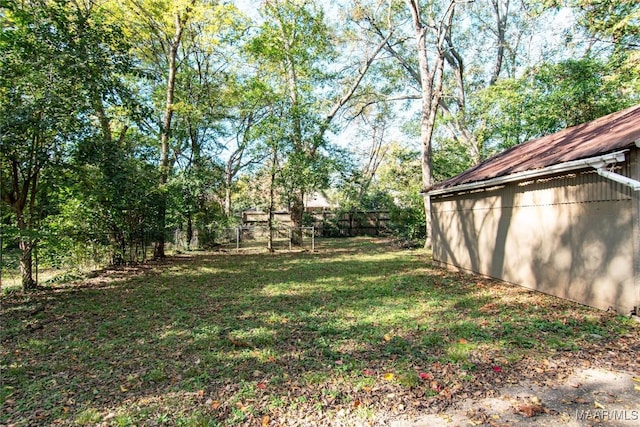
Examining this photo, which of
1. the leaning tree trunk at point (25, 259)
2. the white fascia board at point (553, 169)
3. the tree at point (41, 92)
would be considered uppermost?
the tree at point (41, 92)

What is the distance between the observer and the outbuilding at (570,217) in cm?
446

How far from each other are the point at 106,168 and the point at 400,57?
14751 millimetres

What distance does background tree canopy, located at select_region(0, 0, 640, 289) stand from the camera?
6.27 m

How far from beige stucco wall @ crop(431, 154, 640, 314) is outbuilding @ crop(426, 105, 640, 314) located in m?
0.01

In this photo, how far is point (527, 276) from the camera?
20.8ft

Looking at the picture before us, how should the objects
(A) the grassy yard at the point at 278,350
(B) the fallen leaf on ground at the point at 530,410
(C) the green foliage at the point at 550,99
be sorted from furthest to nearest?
(C) the green foliage at the point at 550,99 < (A) the grassy yard at the point at 278,350 < (B) the fallen leaf on ground at the point at 530,410

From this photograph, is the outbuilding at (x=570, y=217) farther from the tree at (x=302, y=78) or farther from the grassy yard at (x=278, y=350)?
the tree at (x=302, y=78)

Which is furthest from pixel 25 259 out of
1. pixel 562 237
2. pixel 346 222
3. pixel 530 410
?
pixel 346 222

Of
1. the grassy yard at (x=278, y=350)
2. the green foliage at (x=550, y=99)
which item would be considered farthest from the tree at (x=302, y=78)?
the grassy yard at (x=278, y=350)

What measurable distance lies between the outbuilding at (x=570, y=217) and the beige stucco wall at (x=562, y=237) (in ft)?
0.04

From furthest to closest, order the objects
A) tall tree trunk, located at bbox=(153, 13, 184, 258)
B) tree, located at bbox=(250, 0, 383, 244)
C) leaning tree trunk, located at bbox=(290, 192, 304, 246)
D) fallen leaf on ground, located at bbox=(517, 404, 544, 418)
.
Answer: leaning tree trunk, located at bbox=(290, 192, 304, 246) → tree, located at bbox=(250, 0, 383, 244) → tall tree trunk, located at bbox=(153, 13, 184, 258) → fallen leaf on ground, located at bbox=(517, 404, 544, 418)

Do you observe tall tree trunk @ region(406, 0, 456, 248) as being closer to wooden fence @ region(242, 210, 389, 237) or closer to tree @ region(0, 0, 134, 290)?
wooden fence @ region(242, 210, 389, 237)

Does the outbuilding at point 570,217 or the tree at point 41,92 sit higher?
the tree at point 41,92

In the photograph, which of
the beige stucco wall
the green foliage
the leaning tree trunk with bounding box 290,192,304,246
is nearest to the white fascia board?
the beige stucco wall
